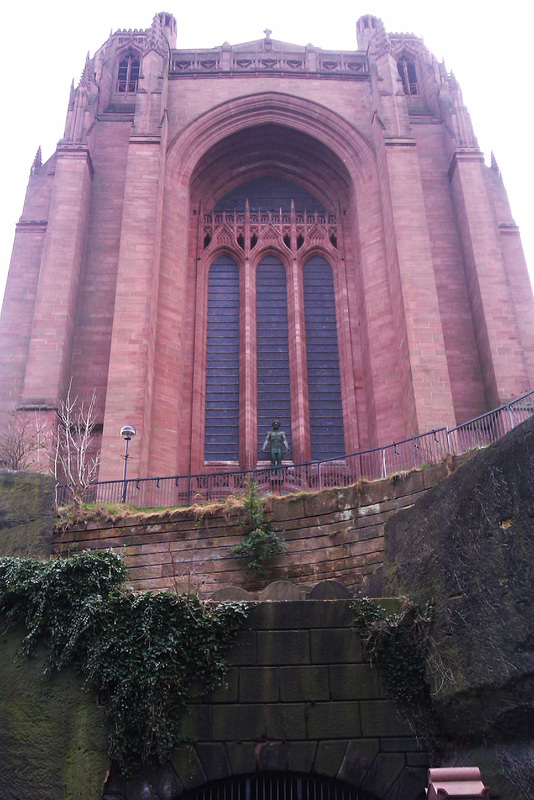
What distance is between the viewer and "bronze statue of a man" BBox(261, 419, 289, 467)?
64.8ft

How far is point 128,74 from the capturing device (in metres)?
28.2

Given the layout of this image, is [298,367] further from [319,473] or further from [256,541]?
[256,541]

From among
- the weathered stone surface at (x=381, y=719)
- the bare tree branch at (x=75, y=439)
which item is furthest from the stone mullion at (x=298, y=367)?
the weathered stone surface at (x=381, y=719)

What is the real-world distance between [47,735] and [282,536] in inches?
243

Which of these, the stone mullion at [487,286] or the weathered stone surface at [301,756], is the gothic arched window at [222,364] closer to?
the stone mullion at [487,286]

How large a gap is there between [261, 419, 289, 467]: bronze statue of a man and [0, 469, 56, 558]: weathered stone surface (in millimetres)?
7402

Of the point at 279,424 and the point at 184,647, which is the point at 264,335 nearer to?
the point at 279,424

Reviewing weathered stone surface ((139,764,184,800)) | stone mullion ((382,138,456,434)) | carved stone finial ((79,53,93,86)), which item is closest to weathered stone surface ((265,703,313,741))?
weathered stone surface ((139,764,184,800))

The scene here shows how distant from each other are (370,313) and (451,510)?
13.8 meters

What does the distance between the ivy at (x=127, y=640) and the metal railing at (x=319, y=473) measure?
5.95 metres

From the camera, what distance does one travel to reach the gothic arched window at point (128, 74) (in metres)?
27.9

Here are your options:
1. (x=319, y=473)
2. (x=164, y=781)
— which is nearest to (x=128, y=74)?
(x=319, y=473)

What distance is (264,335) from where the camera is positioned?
23.5m

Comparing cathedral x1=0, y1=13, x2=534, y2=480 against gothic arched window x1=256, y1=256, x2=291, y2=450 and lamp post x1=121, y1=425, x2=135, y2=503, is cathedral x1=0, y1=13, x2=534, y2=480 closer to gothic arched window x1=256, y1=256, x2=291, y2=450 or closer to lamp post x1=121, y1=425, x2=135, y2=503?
gothic arched window x1=256, y1=256, x2=291, y2=450
